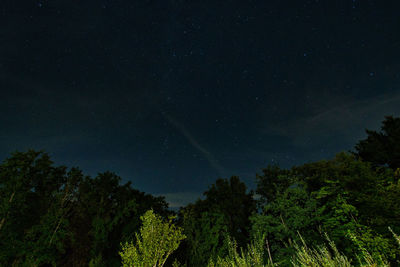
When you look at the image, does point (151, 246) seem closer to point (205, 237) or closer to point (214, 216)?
point (205, 237)

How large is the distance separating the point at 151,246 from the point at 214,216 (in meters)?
10.6

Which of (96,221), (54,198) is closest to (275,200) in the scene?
(96,221)

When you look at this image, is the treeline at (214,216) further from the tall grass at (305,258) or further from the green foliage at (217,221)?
the tall grass at (305,258)

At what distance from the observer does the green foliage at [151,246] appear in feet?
38.8

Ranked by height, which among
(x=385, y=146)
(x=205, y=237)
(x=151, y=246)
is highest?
(x=385, y=146)

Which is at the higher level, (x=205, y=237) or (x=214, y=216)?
(x=214, y=216)

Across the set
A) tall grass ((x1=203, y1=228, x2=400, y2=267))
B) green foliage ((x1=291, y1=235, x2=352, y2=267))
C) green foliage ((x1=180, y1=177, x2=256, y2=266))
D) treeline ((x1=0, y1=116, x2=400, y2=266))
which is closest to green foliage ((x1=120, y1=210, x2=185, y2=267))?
treeline ((x1=0, y1=116, x2=400, y2=266))

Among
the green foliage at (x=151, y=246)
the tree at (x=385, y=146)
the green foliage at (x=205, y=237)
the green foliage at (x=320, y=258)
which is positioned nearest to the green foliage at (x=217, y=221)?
the green foliage at (x=205, y=237)

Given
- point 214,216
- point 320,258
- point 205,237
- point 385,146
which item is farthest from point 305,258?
point 385,146

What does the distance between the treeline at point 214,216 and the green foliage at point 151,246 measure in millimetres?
78

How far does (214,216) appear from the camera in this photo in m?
21.7

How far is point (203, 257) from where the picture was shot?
61.4 ft

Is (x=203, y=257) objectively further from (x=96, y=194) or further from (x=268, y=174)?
(x=96, y=194)

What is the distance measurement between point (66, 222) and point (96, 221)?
2.78 m
